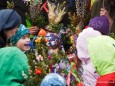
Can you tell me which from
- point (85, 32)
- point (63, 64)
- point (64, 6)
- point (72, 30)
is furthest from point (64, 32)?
point (63, 64)

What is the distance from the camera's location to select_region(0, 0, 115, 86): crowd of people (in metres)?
3.08

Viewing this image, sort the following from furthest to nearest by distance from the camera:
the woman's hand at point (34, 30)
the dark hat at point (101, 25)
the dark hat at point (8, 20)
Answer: the woman's hand at point (34, 30) → the dark hat at point (101, 25) → the dark hat at point (8, 20)

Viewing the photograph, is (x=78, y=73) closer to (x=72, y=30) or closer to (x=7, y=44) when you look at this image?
(x=7, y=44)

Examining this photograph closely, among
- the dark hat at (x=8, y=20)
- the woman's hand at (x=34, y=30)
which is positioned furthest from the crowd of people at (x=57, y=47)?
the woman's hand at (x=34, y=30)

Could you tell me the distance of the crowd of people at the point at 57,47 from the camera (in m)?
3.08

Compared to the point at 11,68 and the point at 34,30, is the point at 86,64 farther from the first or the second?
the point at 34,30

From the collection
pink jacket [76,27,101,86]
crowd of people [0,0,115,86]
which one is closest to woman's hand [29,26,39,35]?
crowd of people [0,0,115,86]

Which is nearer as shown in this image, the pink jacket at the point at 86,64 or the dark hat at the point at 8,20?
the dark hat at the point at 8,20

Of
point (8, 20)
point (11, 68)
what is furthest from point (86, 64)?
point (11, 68)

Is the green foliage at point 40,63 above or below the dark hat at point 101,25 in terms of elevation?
below

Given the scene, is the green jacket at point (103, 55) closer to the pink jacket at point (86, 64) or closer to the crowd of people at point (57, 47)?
the crowd of people at point (57, 47)

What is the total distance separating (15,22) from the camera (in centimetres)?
393

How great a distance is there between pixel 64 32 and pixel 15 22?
6.52 ft

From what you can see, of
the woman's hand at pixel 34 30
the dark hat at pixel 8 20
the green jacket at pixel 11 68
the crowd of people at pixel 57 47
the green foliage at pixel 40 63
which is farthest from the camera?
the woman's hand at pixel 34 30
